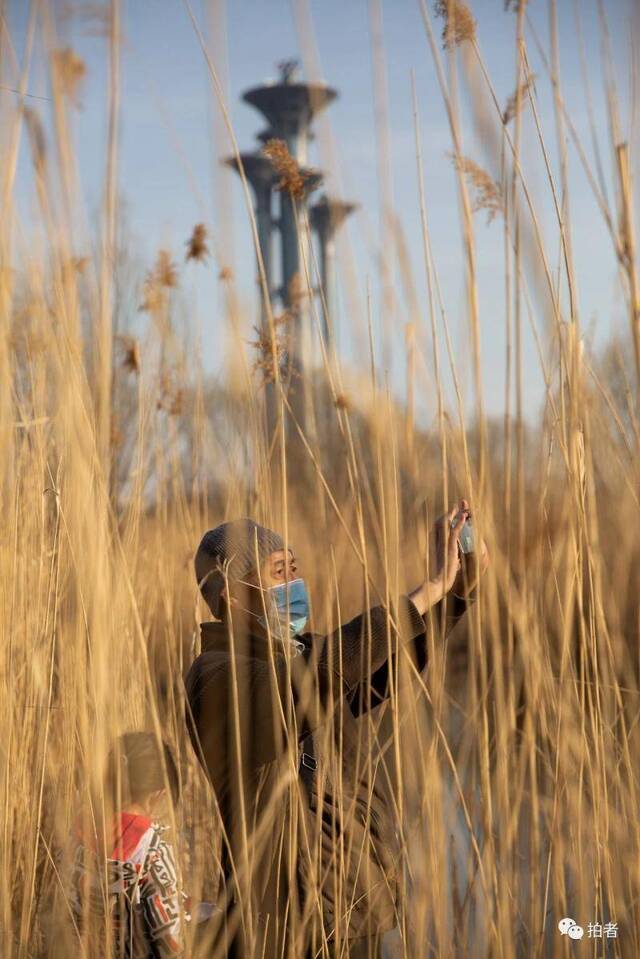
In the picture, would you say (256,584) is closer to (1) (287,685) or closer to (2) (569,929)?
(1) (287,685)

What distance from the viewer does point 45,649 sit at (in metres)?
1.59

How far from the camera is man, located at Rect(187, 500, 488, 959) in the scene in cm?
119

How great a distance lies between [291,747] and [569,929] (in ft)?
1.20

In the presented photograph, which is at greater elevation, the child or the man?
the man

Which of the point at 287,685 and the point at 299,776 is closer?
the point at 287,685

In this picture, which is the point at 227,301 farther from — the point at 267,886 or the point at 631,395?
the point at 267,886

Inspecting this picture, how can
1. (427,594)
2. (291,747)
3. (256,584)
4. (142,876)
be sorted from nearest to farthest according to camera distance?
(291,747) < (427,594) < (256,584) < (142,876)

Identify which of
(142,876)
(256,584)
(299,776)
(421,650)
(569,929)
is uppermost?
(256,584)

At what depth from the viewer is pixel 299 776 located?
4.23 feet

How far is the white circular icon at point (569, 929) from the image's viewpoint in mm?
1152

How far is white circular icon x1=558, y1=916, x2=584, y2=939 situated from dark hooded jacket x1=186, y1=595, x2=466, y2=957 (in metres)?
0.19

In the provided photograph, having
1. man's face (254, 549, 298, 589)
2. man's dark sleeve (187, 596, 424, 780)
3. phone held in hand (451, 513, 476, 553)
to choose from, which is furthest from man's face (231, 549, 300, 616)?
phone held in hand (451, 513, 476, 553)

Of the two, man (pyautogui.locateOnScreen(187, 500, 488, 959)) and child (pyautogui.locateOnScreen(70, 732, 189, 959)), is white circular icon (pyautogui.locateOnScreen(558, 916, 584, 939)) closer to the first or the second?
man (pyautogui.locateOnScreen(187, 500, 488, 959))

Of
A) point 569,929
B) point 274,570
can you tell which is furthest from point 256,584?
point 569,929
